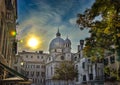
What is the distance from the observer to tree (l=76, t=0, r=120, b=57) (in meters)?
14.4

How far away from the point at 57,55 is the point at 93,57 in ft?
224

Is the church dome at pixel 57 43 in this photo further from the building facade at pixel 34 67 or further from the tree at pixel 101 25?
the tree at pixel 101 25

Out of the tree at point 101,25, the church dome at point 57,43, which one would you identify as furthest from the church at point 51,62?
the tree at point 101,25

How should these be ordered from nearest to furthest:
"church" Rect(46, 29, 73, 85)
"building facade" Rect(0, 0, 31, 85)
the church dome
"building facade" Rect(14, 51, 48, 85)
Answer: "building facade" Rect(0, 0, 31, 85) < "church" Rect(46, 29, 73, 85) < the church dome < "building facade" Rect(14, 51, 48, 85)

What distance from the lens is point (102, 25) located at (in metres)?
15.8

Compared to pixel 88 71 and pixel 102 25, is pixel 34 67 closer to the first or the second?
pixel 88 71

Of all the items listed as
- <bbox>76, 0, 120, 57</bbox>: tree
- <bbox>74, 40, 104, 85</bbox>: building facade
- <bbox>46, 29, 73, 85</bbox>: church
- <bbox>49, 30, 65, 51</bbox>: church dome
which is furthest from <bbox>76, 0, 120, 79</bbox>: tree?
<bbox>49, 30, 65, 51</bbox>: church dome

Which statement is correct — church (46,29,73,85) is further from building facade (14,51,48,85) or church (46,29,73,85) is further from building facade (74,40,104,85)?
building facade (74,40,104,85)

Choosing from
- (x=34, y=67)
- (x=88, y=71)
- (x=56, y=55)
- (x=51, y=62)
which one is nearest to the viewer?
(x=88, y=71)

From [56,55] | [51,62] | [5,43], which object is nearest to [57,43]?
[56,55]

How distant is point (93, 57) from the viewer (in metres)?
18.9

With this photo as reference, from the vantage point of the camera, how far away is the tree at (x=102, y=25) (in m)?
14.4

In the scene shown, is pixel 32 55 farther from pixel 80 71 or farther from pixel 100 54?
pixel 100 54

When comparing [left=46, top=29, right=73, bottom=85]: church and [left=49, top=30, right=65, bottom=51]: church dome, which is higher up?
[left=49, top=30, right=65, bottom=51]: church dome
